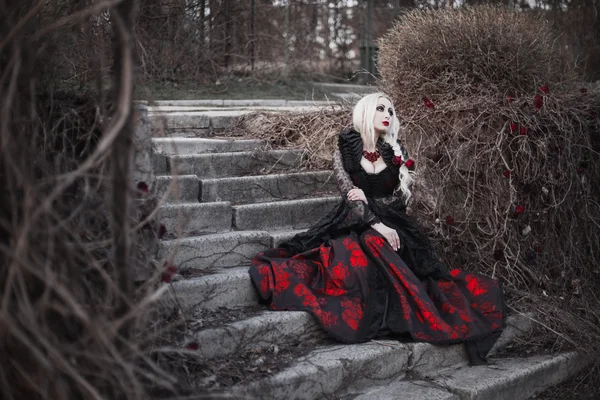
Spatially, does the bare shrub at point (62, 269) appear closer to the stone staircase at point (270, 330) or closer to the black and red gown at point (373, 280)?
the stone staircase at point (270, 330)

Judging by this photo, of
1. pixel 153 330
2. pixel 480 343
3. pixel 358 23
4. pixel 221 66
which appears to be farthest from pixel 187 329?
pixel 358 23

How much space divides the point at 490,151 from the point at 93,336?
10.3ft

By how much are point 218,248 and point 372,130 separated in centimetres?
116

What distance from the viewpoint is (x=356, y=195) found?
158 inches

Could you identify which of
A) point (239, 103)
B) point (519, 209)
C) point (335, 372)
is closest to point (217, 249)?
point (335, 372)

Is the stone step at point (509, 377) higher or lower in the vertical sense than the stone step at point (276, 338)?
lower

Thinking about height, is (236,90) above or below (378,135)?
above

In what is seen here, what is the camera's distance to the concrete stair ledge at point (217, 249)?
3.77 meters

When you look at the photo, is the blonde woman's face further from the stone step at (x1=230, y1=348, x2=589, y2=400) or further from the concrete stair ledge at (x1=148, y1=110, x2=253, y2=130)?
the concrete stair ledge at (x1=148, y1=110, x2=253, y2=130)

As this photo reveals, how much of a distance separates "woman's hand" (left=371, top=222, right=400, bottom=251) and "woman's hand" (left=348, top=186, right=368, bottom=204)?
0.58 feet

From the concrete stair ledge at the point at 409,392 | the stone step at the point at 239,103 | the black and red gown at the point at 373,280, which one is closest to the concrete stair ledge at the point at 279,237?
the black and red gown at the point at 373,280

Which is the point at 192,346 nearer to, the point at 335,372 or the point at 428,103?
the point at 335,372

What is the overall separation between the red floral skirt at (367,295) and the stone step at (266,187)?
0.82 m

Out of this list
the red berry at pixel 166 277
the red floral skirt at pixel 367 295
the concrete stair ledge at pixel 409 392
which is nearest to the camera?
the red berry at pixel 166 277
